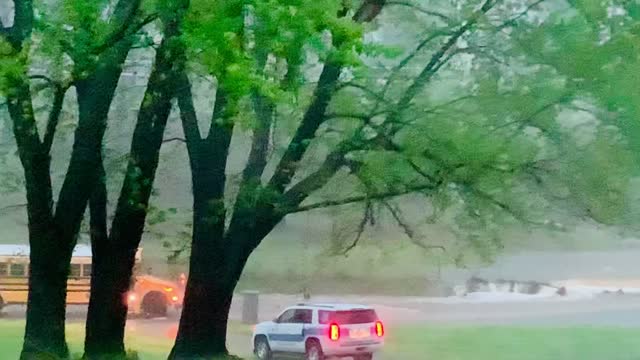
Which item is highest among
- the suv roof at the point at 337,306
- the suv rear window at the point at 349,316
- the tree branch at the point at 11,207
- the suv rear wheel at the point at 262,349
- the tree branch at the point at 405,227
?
the tree branch at the point at 11,207

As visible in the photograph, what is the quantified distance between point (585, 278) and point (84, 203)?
365 centimetres

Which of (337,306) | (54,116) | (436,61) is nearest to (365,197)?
(337,306)

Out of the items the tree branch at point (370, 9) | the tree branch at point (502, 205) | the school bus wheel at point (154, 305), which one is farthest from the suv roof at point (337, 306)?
the tree branch at point (370, 9)

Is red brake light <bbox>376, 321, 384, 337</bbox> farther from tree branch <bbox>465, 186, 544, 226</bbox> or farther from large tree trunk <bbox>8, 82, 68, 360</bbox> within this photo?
large tree trunk <bbox>8, 82, 68, 360</bbox>

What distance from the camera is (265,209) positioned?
620 cm

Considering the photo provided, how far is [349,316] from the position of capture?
6.39m

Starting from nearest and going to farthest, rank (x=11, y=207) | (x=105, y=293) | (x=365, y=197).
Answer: (x=365, y=197) < (x=105, y=293) < (x=11, y=207)

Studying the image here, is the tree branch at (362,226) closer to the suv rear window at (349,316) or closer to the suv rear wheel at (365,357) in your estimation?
the suv rear window at (349,316)

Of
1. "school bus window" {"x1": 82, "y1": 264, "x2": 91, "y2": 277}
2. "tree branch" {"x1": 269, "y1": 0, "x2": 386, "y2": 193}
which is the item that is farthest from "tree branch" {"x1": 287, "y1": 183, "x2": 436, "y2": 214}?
"school bus window" {"x1": 82, "y1": 264, "x2": 91, "y2": 277}

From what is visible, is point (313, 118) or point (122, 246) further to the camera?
point (122, 246)

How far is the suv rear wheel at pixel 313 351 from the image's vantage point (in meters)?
6.41

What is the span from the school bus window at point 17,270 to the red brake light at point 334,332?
2290mm

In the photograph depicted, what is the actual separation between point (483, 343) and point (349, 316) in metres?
1.00

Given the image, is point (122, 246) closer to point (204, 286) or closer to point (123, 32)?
point (204, 286)
